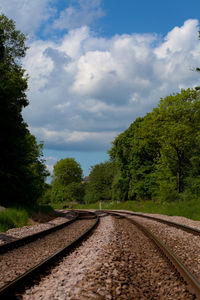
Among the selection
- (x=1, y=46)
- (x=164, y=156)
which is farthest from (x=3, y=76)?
(x=164, y=156)

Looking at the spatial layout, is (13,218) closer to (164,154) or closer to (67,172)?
(164,154)

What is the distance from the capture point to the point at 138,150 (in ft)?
137

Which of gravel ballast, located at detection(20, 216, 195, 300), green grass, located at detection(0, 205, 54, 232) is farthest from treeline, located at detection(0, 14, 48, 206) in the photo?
gravel ballast, located at detection(20, 216, 195, 300)

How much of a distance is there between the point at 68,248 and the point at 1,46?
20.6 metres

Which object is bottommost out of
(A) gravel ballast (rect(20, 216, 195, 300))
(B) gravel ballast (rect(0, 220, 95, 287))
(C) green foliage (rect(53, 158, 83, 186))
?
(B) gravel ballast (rect(0, 220, 95, 287))

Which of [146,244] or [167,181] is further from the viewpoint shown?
[167,181]

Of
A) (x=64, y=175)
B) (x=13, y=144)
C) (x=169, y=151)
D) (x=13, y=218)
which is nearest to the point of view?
(x=13, y=218)

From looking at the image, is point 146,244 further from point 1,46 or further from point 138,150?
point 138,150

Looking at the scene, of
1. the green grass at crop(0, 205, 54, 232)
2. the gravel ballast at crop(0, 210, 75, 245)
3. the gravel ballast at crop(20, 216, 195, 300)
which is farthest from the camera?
the green grass at crop(0, 205, 54, 232)

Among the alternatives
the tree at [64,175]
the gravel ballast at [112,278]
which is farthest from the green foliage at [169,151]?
the tree at [64,175]

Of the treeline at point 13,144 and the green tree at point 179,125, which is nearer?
the treeline at point 13,144

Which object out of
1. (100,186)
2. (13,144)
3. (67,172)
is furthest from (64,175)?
(13,144)

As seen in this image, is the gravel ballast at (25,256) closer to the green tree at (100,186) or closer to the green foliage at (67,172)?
the green tree at (100,186)

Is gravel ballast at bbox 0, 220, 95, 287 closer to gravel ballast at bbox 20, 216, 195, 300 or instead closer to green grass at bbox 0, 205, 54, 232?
gravel ballast at bbox 20, 216, 195, 300
